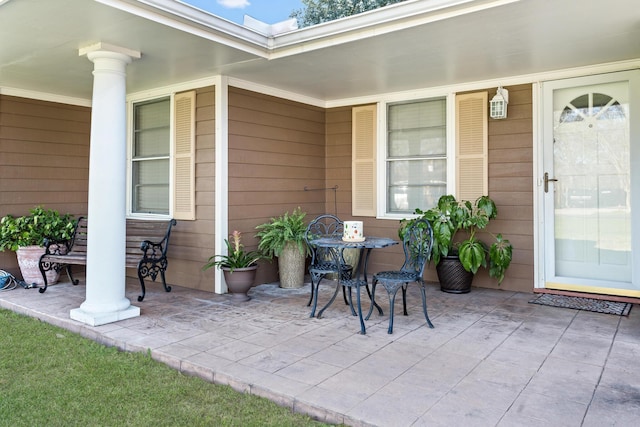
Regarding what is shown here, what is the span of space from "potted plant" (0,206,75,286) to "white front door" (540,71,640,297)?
5.06m

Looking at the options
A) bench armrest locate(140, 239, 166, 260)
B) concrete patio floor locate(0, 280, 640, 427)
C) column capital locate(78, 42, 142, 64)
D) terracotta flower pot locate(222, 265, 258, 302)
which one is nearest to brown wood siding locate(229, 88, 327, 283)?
terracotta flower pot locate(222, 265, 258, 302)

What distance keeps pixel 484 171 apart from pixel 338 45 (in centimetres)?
217

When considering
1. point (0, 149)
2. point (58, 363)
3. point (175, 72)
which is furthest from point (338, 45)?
Result: point (0, 149)

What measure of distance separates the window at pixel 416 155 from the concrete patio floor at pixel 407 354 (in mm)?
1344

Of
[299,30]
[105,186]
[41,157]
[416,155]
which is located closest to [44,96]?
[41,157]

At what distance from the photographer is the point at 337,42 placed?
3.75 meters

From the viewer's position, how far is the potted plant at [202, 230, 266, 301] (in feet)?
14.7

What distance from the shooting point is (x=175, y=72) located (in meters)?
4.66

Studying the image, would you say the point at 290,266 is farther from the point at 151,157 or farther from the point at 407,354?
the point at 407,354

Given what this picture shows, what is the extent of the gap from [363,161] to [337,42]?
7.23ft

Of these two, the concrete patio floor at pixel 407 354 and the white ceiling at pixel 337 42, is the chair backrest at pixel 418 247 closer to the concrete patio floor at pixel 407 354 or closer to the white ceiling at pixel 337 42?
the concrete patio floor at pixel 407 354

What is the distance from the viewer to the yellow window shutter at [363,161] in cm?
573

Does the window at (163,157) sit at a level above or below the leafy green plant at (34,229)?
above

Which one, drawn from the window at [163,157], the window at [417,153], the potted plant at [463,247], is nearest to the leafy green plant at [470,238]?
the potted plant at [463,247]
